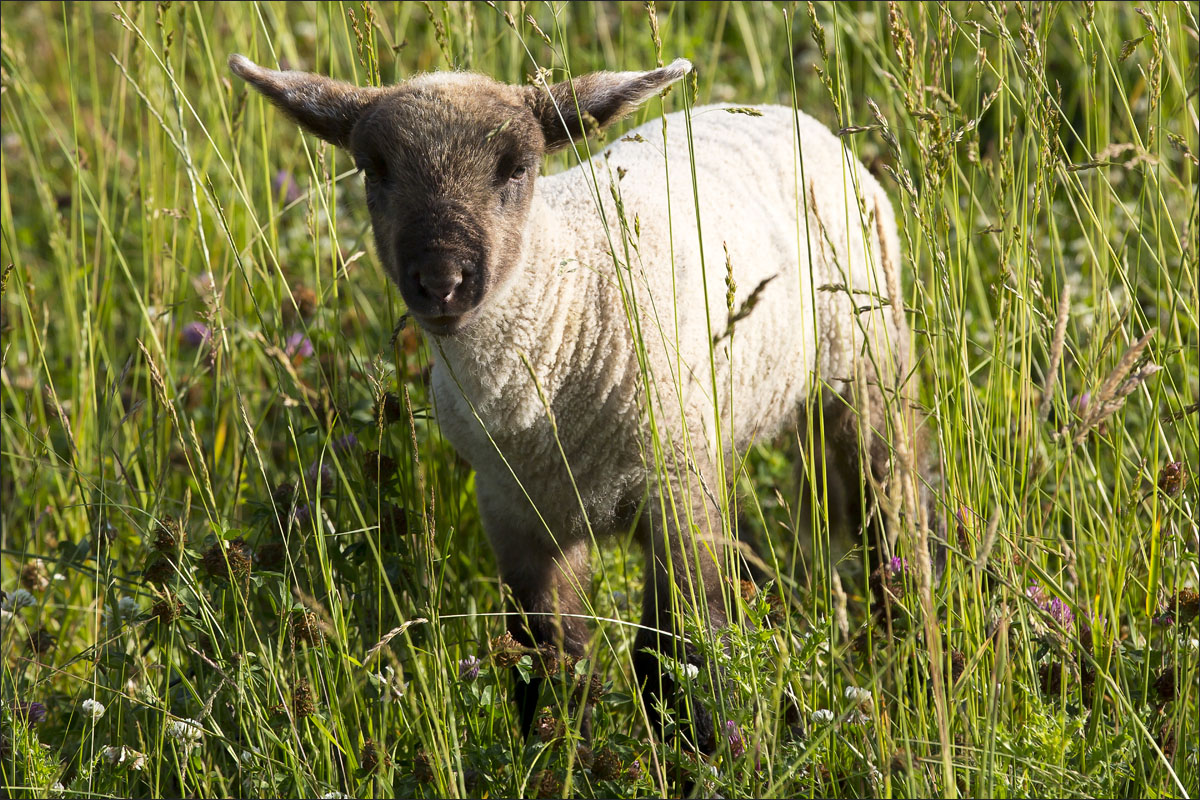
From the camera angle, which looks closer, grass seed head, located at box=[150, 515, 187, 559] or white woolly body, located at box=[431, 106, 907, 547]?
grass seed head, located at box=[150, 515, 187, 559]

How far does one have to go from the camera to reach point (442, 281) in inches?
96.6

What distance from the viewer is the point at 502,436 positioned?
2.85 m

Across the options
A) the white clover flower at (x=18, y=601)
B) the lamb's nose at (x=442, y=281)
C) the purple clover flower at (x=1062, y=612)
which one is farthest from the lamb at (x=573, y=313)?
the white clover flower at (x=18, y=601)

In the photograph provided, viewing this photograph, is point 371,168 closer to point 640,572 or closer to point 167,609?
point 167,609

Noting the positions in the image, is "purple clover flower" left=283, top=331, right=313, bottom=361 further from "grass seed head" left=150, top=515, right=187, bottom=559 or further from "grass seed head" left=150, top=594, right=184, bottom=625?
"grass seed head" left=150, top=594, right=184, bottom=625

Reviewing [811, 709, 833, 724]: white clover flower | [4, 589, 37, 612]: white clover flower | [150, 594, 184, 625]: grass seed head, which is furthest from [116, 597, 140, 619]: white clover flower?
[811, 709, 833, 724]: white clover flower

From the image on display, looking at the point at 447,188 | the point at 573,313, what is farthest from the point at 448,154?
the point at 573,313

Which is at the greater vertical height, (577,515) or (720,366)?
(720,366)

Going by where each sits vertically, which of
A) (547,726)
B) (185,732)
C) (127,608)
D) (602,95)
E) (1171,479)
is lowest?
(547,726)

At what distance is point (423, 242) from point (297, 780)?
44.9 inches

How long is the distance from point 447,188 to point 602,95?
44 cm

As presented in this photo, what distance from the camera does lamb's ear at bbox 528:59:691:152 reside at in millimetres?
2555

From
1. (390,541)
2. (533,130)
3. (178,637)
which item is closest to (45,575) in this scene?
(178,637)

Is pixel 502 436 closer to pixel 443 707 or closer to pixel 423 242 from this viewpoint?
pixel 423 242
